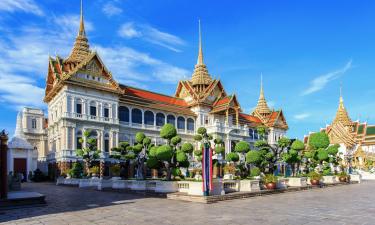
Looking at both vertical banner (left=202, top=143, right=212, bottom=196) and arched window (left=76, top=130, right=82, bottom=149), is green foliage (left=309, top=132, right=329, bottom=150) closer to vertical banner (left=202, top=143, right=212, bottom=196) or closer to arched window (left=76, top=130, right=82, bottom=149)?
vertical banner (left=202, top=143, right=212, bottom=196)

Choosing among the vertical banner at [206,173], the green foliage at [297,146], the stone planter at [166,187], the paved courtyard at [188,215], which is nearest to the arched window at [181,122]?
the green foliage at [297,146]

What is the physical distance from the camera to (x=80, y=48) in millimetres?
43844

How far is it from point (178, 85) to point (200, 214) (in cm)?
4418

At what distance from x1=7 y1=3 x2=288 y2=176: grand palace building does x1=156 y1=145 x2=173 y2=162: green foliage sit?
57.9ft

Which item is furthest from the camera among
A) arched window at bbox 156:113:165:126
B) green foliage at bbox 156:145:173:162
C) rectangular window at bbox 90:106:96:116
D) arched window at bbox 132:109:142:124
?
arched window at bbox 156:113:165:126

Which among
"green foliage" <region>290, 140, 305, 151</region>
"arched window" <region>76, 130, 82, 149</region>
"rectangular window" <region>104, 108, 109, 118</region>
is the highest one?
"rectangular window" <region>104, 108, 109, 118</region>

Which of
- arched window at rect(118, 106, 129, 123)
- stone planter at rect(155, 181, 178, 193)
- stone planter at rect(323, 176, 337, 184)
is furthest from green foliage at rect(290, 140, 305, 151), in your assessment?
arched window at rect(118, 106, 129, 123)

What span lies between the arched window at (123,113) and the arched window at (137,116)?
37.1 inches

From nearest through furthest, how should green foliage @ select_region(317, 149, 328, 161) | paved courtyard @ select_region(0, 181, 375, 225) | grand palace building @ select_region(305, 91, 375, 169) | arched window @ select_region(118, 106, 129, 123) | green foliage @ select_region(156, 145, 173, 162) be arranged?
paved courtyard @ select_region(0, 181, 375, 225), green foliage @ select_region(156, 145, 173, 162), green foliage @ select_region(317, 149, 328, 161), arched window @ select_region(118, 106, 129, 123), grand palace building @ select_region(305, 91, 375, 169)

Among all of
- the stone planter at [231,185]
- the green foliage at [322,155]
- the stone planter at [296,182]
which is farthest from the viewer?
the green foliage at [322,155]

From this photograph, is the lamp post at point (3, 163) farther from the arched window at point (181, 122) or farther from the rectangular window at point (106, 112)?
the arched window at point (181, 122)

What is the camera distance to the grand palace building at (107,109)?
37219 mm

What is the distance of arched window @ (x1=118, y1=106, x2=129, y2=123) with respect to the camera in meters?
42.7

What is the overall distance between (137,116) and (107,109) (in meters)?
4.95
